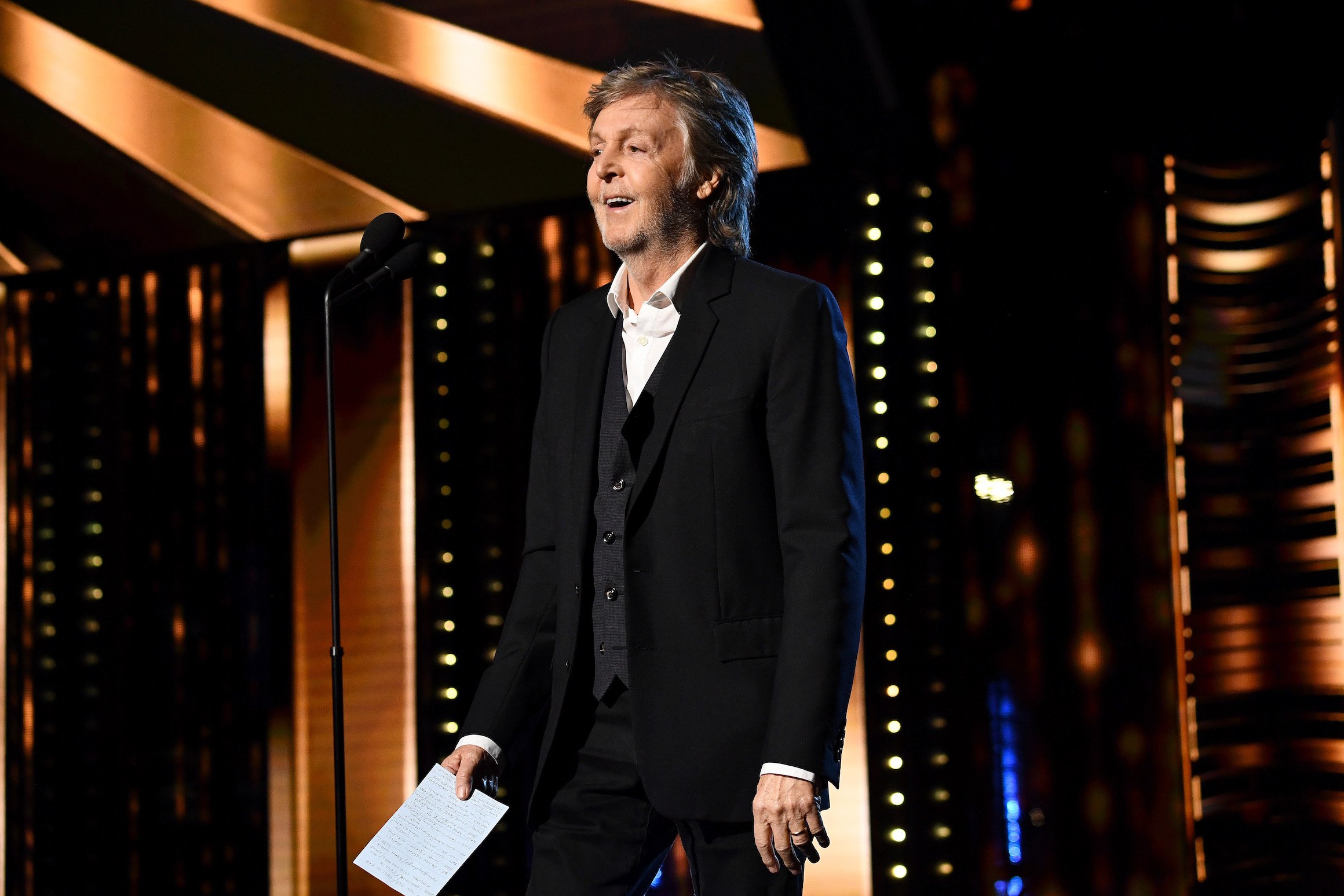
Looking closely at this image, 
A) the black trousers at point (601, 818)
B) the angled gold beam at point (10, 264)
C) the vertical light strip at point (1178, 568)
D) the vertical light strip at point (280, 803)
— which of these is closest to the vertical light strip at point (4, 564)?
the angled gold beam at point (10, 264)

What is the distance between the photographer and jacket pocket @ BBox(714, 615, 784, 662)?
131cm

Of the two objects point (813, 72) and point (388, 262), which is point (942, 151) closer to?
point (813, 72)

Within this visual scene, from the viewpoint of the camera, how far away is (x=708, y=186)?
5.02ft

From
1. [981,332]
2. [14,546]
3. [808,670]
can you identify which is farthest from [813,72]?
[14,546]

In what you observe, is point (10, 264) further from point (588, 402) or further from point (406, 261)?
point (588, 402)

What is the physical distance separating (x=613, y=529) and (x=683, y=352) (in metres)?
0.24

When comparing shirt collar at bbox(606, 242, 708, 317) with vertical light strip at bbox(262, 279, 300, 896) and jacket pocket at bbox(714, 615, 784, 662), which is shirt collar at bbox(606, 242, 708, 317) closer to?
jacket pocket at bbox(714, 615, 784, 662)

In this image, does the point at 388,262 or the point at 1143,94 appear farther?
the point at 1143,94

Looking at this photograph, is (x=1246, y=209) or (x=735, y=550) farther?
(x=1246, y=209)

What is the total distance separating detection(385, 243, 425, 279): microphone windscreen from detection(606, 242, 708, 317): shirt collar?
0.40 m

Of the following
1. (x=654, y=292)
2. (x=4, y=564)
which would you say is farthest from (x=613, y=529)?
(x=4, y=564)

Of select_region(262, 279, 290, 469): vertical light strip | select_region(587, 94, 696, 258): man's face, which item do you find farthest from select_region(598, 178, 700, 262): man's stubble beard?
select_region(262, 279, 290, 469): vertical light strip

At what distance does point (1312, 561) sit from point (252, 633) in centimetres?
289

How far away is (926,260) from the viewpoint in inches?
109
